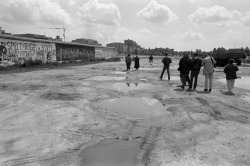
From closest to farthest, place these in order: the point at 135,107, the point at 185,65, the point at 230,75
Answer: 1. the point at 135,107
2. the point at 230,75
3. the point at 185,65

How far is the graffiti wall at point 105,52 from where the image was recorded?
45.4 m

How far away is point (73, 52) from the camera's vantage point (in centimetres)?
3575

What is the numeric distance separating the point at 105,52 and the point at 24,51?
26810 millimetres

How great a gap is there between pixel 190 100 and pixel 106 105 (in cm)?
321

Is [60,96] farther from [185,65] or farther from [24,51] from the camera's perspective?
[24,51]

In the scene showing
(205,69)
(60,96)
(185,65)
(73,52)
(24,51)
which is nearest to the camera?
(60,96)

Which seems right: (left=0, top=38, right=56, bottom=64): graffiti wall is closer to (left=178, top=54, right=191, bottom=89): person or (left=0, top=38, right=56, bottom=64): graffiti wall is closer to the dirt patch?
the dirt patch

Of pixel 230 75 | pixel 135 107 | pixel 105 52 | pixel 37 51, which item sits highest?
pixel 105 52

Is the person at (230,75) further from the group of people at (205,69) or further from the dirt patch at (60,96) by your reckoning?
the dirt patch at (60,96)

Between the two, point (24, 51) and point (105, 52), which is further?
point (105, 52)

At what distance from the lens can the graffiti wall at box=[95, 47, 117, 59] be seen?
149ft

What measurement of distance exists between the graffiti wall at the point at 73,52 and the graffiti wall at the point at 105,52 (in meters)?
2.01

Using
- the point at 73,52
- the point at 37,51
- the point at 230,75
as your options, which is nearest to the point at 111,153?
the point at 230,75

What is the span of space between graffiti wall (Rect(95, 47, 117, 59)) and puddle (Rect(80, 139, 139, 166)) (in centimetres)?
4128
